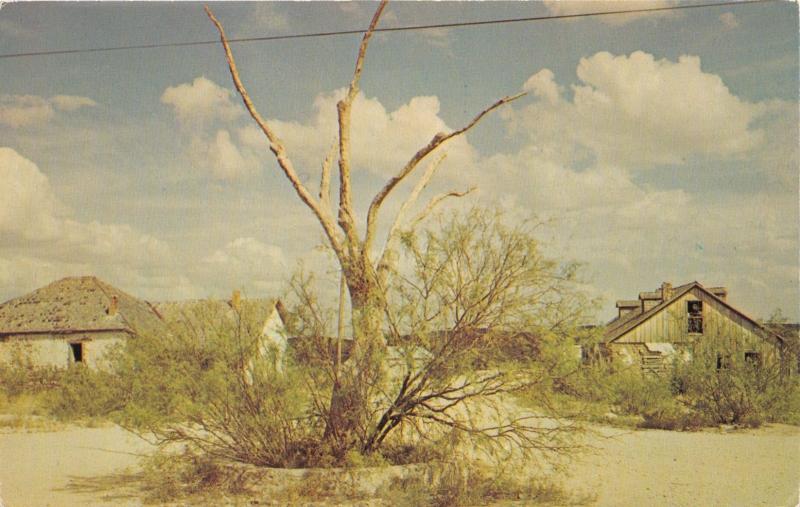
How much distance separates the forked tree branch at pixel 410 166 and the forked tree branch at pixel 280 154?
488 millimetres

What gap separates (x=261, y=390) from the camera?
26.0ft

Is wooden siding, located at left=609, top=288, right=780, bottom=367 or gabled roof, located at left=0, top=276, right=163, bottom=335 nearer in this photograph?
gabled roof, located at left=0, top=276, right=163, bottom=335

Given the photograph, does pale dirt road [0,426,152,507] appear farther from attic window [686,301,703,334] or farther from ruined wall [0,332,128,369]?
attic window [686,301,703,334]

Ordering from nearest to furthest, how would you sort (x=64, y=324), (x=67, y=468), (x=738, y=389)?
(x=67, y=468)
(x=738, y=389)
(x=64, y=324)

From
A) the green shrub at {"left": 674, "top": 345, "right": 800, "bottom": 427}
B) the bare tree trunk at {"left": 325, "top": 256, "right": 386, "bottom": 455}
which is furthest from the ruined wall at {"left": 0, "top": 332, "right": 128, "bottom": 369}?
the green shrub at {"left": 674, "top": 345, "right": 800, "bottom": 427}

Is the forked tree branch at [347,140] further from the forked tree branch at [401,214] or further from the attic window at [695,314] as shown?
the attic window at [695,314]

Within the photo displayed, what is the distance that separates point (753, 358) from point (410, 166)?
11435 mm

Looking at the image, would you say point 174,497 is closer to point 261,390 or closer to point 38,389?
point 261,390

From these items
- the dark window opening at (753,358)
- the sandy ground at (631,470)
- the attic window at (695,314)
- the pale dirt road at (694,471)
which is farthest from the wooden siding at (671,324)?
the pale dirt road at (694,471)

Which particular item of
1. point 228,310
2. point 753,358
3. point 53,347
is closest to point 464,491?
point 228,310

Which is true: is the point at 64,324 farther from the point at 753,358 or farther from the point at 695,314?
the point at 695,314

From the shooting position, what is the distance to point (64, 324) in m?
22.7

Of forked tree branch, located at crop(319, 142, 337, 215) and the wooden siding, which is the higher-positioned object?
forked tree branch, located at crop(319, 142, 337, 215)

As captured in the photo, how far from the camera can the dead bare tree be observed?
7.72 meters
